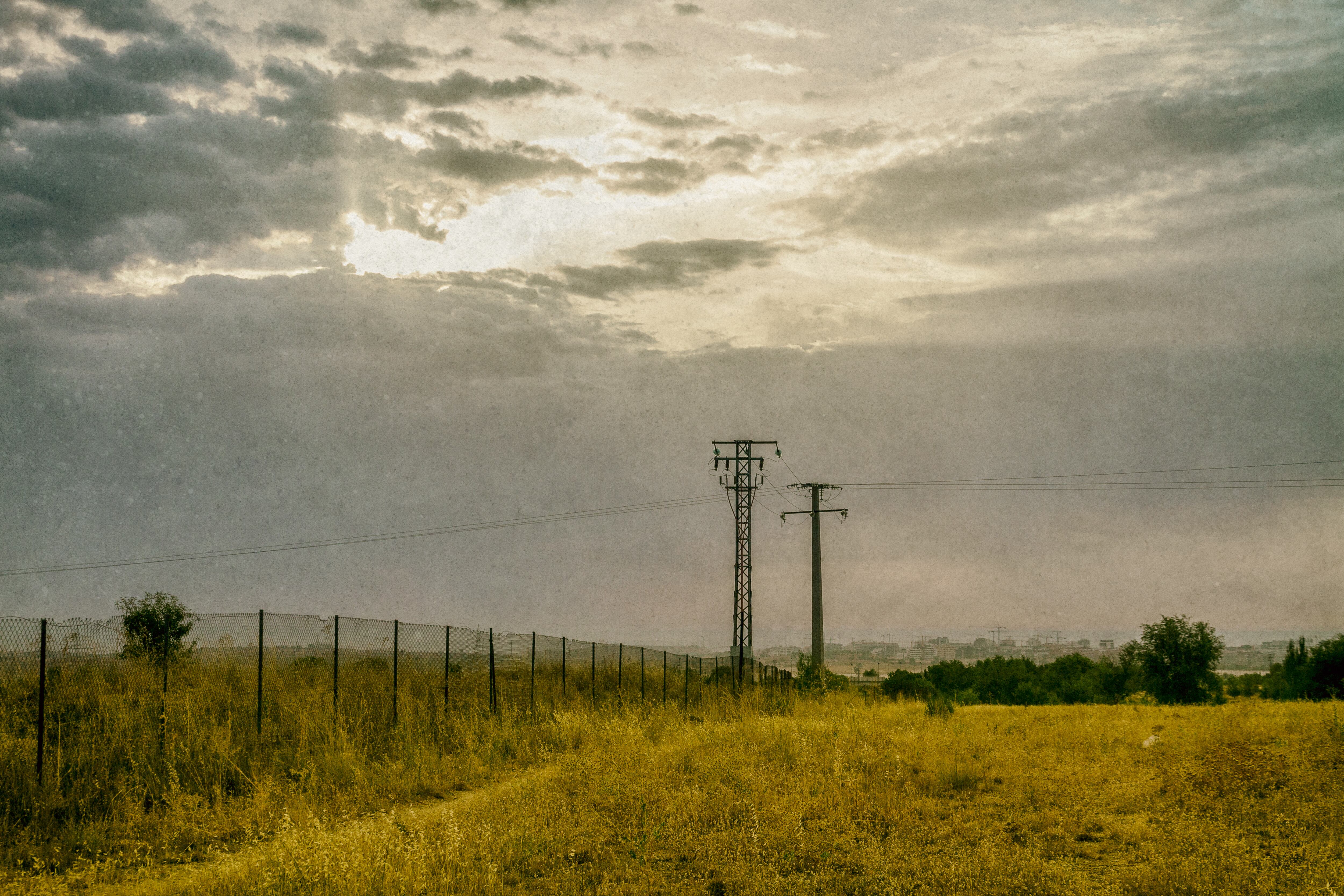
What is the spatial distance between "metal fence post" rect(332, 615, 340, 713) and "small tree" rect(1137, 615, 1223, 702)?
52.7 m

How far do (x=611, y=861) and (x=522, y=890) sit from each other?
129 centimetres

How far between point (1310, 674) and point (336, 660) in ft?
142

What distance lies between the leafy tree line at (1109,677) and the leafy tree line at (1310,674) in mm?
2788

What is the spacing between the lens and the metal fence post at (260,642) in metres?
16.0

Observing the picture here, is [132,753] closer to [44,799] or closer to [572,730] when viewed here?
[44,799]

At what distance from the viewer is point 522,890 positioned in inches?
380

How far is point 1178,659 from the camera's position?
59.1 metres

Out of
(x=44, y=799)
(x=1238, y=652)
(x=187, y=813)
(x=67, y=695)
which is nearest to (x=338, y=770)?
(x=187, y=813)

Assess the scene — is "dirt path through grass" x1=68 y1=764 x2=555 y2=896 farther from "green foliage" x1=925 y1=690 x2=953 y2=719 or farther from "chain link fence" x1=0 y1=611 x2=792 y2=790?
"green foliage" x1=925 y1=690 x2=953 y2=719

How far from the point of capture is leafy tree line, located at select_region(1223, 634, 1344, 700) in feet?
132

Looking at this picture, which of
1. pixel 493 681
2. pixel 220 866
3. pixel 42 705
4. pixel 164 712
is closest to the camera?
pixel 220 866

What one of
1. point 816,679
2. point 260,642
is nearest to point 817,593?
point 816,679

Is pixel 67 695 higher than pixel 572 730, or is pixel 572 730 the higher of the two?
pixel 67 695

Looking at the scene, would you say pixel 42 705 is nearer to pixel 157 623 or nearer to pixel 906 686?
pixel 157 623
